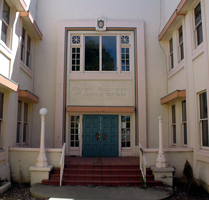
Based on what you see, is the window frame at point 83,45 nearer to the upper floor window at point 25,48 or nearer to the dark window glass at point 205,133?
the upper floor window at point 25,48

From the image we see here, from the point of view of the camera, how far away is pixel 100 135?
1181 cm

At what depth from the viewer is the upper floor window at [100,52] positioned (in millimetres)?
12297

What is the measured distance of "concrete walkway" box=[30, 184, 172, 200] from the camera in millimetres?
6922

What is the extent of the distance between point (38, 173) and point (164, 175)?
4.24m

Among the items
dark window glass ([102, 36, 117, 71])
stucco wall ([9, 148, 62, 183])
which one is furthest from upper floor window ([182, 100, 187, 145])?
stucco wall ([9, 148, 62, 183])

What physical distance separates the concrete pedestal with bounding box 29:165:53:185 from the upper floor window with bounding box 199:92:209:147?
17.5 feet

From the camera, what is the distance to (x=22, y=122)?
34.6 ft

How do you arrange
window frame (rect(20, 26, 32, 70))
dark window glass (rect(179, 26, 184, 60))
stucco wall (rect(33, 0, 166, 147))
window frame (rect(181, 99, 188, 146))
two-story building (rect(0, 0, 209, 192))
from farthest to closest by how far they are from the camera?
stucco wall (rect(33, 0, 166, 147))
two-story building (rect(0, 0, 209, 192))
window frame (rect(20, 26, 32, 70))
dark window glass (rect(179, 26, 184, 60))
window frame (rect(181, 99, 188, 146))

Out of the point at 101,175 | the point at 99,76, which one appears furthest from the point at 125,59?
the point at 101,175

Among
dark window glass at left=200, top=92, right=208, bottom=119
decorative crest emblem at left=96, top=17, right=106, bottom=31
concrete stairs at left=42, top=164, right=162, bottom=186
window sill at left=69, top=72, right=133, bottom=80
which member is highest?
decorative crest emblem at left=96, top=17, right=106, bottom=31

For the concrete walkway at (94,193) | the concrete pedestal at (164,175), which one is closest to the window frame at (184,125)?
the concrete pedestal at (164,175)

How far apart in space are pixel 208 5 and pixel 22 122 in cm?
838

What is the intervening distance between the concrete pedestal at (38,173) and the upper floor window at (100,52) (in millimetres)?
5651

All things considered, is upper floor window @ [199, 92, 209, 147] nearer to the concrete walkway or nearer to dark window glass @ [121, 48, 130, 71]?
the concrete walkway
